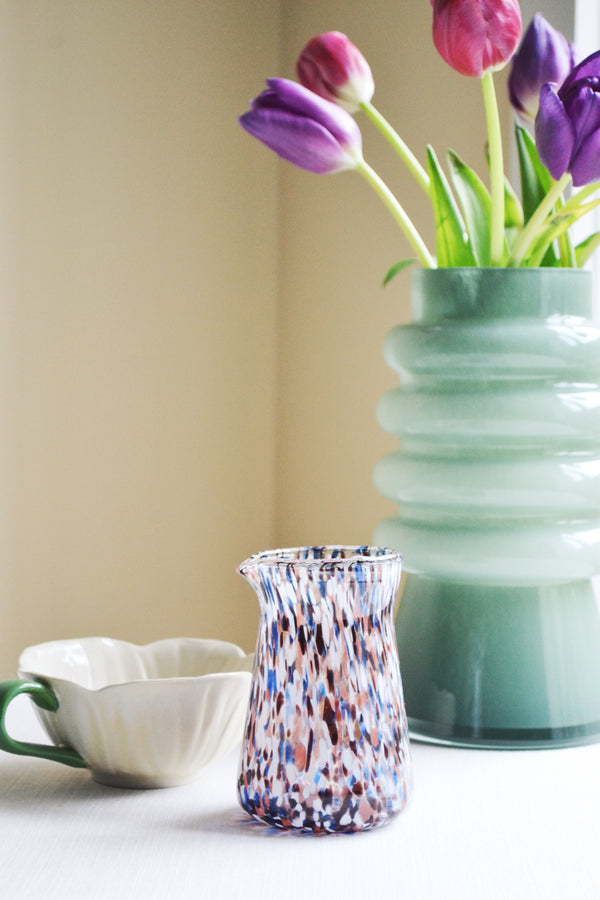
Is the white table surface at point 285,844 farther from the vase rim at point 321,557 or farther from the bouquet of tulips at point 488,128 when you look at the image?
the bouquet of tulips at point 488,128

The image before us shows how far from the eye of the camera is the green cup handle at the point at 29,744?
1.62ft

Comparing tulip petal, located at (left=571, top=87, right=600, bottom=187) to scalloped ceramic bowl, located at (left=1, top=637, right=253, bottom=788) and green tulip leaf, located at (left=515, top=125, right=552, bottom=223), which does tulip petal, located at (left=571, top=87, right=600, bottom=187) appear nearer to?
green tulip leaf, located at (left=515, top=125, right=552, bottom=223)

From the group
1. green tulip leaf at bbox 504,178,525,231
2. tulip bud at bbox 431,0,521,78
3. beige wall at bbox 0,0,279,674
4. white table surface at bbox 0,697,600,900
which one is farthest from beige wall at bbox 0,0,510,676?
white table surface at bbox 0,697,600,900

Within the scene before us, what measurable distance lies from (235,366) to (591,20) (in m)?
0.66

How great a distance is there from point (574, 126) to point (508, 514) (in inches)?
8.7

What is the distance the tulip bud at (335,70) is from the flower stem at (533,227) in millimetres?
132

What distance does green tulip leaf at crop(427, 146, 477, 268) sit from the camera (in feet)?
2.20

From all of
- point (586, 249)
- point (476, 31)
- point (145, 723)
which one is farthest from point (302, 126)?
point (145, 723)

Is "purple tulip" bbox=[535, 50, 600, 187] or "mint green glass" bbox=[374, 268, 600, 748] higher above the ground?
"purple tulip" bbox=[535, 50, 600, 187]

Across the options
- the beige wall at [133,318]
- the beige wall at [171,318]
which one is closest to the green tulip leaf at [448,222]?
the beige wall at [171,318]

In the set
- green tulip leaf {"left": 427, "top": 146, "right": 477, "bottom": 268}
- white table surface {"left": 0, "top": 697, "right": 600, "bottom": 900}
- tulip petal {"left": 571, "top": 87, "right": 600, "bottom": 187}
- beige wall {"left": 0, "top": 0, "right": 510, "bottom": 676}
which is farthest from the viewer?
beige wall {"left": 0, "top": 0, "right": 510, "bottom": 676}

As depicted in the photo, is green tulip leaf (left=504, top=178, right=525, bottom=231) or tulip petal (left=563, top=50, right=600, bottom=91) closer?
tulip petal (left=563, top=50, right=600, bottom=91)

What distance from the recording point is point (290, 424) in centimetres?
145

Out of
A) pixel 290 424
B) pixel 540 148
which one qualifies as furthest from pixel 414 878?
pixel 290 424
